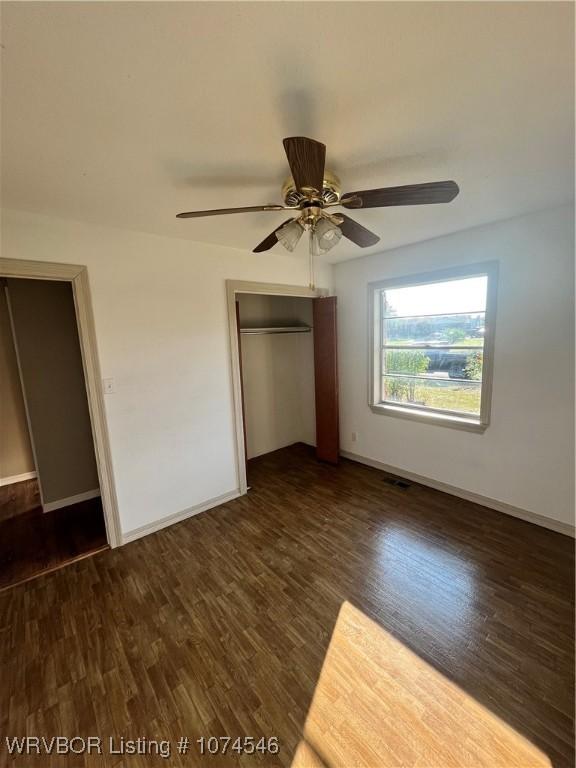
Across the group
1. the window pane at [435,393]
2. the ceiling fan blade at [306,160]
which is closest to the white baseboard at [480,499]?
the window pane at [435,393]

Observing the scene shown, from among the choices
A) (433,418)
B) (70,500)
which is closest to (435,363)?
(433,418)

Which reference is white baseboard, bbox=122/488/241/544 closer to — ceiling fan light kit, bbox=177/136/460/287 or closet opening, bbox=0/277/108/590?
closet opening, bbox=0/277/108/590

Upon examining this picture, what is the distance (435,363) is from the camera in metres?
3.21

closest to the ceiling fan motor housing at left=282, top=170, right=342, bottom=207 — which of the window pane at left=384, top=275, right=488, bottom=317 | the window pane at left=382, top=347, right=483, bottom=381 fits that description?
the window pane at left=384, top=275, right=488, bottom=317

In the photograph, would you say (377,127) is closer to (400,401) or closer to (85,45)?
(85,45)

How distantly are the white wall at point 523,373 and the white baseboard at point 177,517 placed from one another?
214 centimetres

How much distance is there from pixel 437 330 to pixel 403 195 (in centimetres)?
202

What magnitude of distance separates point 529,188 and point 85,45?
2.40 meters

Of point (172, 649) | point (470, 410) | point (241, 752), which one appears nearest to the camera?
point (241, 752)

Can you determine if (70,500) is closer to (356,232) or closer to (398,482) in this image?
(398,482)

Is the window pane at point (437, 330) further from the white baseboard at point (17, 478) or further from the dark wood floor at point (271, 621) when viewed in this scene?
the white baseboard at point (17, 478)

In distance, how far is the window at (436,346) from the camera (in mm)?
2805

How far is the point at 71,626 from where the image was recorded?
1852 millimetres

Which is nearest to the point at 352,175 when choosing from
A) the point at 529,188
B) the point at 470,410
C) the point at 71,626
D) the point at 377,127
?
the point at 377,127
